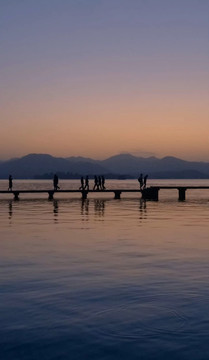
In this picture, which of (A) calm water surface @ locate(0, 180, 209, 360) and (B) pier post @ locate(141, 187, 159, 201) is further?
(B) pier post @ locate(141, 187, 159, 201)

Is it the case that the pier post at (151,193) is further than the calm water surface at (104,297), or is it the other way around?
the pier post at (151,193)

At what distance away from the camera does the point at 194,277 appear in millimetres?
13953

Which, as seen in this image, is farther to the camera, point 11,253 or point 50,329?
point 11,253

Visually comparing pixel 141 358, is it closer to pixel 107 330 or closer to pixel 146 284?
pixel 107 330

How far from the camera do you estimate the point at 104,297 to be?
11.7 meters

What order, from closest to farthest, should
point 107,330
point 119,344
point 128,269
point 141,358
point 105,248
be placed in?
point 141,358, point 119,344, point 107,330, point 128,269, point 105,248

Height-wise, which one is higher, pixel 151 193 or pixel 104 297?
pixel 104 297

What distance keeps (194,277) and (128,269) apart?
83.7 inches

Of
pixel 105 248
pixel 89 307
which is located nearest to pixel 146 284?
pixel 89 307

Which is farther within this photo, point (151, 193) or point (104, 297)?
point (151, 193)

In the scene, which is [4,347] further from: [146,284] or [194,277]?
[194,277]

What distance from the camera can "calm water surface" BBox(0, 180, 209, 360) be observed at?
337 inches

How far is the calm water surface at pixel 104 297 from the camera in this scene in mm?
8570

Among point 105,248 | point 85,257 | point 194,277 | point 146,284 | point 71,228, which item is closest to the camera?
point 146,284
